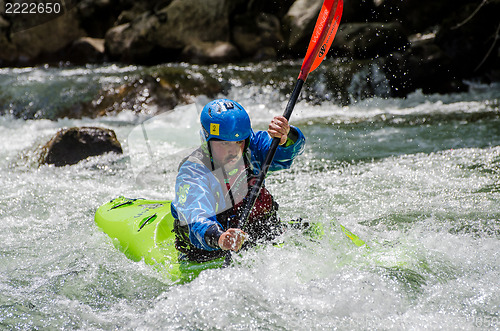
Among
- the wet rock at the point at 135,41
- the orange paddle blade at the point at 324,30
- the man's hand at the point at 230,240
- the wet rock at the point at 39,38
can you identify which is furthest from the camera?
the wet rock at the point at 39,38

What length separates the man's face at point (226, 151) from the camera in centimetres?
298

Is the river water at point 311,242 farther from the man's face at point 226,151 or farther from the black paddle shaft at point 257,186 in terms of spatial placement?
the man's face at point 226,151

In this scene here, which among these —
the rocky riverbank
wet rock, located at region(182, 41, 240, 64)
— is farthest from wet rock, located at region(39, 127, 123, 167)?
wet rock, located at region(182, 41, 240, 64)

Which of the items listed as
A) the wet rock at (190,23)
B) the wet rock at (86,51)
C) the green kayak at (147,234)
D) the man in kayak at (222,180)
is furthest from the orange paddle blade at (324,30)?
the wet rock at (86,51)

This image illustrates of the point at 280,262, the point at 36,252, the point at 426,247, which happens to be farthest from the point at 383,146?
the point at 36,252

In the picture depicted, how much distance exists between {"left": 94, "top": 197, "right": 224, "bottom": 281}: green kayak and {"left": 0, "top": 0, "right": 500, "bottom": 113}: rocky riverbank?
6.37m

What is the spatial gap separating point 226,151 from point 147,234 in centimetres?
100

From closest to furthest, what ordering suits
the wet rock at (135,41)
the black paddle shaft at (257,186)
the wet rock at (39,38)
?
the black paddle shaft at (257,186) → the wet rock at (135,41) → the wet rock at (39,38)

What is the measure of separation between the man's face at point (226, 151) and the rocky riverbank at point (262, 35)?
7328 millimetres

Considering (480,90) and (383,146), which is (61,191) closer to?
(383,146)

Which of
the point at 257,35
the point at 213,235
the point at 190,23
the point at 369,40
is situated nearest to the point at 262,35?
the point at 257,35

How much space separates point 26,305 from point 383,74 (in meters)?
9.23

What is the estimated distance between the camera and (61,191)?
5.55 m

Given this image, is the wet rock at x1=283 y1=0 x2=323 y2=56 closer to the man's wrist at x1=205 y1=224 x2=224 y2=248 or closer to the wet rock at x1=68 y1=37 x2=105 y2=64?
the wet rock at x1=68 y1=37 x2=105 y2=64
